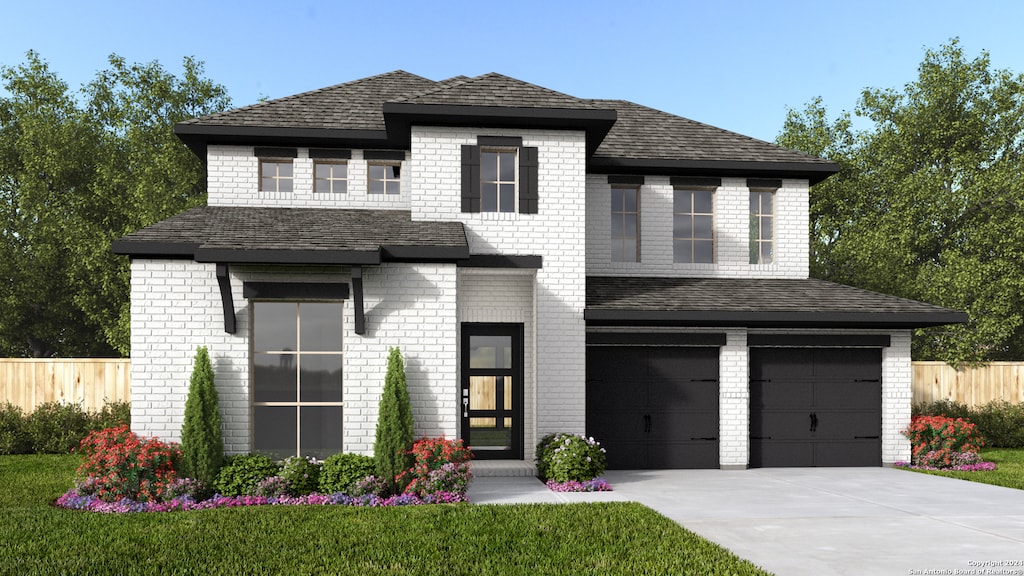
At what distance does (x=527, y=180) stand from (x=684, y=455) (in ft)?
21.3

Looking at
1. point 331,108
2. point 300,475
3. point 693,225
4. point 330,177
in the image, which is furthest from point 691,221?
point 300,475

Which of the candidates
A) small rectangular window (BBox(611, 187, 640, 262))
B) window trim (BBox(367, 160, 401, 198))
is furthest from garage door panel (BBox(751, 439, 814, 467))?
window trim (BBox(367, 160, 401, 198))

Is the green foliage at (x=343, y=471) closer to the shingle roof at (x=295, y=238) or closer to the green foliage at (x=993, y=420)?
the shingle roof at (x=295, y=238)

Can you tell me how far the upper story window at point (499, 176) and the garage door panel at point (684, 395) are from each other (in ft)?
15.1

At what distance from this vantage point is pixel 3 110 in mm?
28219

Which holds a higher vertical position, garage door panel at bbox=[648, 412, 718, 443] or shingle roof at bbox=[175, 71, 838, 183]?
shingle roof at bbox=[175, 71, 838, 183]

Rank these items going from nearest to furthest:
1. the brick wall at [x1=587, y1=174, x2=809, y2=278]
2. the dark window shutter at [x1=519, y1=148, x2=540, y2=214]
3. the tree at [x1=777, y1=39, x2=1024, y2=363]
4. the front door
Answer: the dark window shutter at [x1=519, y1=148, x2=540, y2=214], the front door, the brick wall at [x1=587, y1=174, x2=809, y2=278], the tree at [x1=777, y1=39, x2=1024, y2=363]

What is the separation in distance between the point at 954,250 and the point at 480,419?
2053cm

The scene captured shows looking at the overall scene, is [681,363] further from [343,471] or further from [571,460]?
[343,471]

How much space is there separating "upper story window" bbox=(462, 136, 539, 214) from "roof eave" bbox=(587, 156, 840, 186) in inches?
88.2

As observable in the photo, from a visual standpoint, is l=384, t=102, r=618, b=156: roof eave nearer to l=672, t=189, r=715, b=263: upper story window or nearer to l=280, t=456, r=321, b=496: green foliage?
l=672, t=189, r=715, b=263: upper story window

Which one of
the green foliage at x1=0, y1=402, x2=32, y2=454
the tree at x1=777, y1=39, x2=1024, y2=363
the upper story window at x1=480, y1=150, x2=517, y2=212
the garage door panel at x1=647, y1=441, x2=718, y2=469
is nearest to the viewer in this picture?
the upper story window at x1=480, y1=150, x2=517, y2=212

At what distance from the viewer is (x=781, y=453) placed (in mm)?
15398

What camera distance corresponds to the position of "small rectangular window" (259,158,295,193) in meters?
15.4
